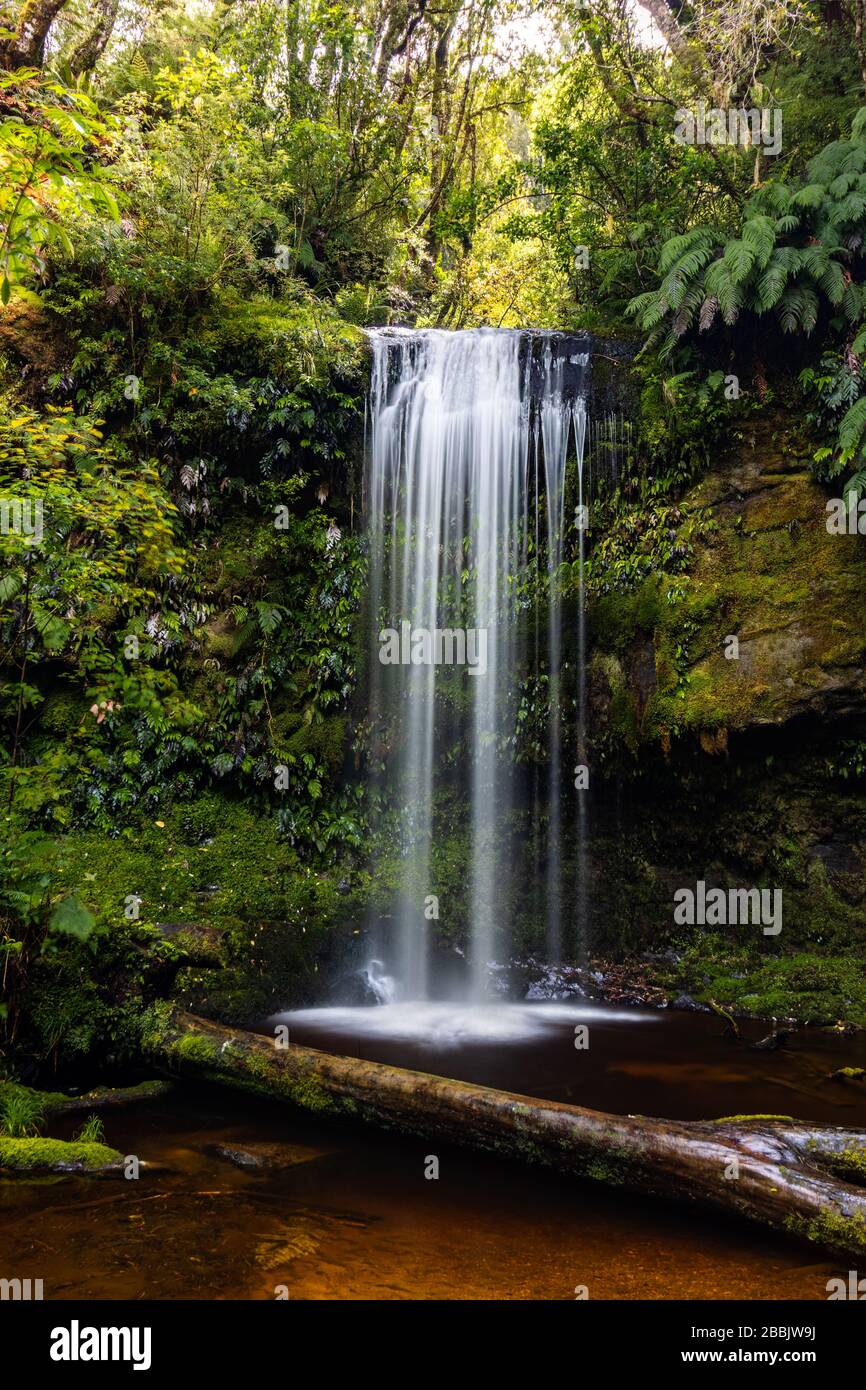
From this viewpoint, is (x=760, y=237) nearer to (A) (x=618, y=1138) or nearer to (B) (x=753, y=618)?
(B) (x=753, y=618)

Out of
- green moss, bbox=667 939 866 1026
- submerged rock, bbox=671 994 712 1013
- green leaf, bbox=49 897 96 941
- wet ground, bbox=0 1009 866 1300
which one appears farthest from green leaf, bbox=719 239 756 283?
green leaf, bbox=49 897 96 941

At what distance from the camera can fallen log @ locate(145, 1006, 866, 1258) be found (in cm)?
308

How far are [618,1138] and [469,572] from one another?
23.0ft

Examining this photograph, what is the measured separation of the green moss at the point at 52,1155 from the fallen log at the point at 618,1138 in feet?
3.47

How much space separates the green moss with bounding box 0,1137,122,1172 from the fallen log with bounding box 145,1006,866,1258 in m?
1.06

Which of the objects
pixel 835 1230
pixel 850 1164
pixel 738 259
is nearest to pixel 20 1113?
pixel 835 1230

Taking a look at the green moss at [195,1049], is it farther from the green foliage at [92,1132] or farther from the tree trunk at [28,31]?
the tree trunk at [28,31]

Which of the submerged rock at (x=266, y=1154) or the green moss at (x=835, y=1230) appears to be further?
the submerged rock at (x=266, y=1154)

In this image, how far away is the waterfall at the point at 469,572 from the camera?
9109 millimetres

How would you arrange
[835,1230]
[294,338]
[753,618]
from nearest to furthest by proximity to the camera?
[835,1230]
[753,618]
[294,338]

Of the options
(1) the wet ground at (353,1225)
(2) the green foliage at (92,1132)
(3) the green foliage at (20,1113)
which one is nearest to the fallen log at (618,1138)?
(1) the wet ground at (353,1225)

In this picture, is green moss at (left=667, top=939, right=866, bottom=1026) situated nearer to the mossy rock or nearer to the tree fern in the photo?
the tree fern

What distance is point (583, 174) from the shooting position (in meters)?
11.9

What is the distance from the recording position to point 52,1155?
3.65m
